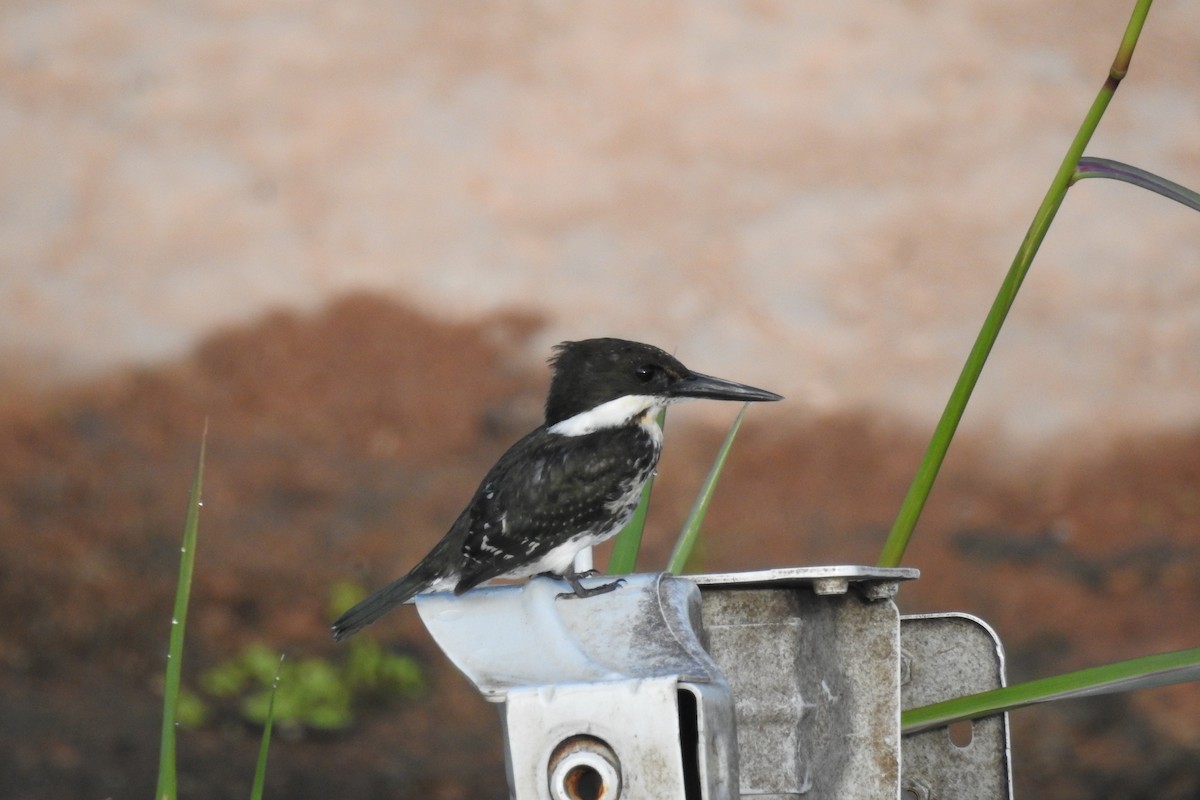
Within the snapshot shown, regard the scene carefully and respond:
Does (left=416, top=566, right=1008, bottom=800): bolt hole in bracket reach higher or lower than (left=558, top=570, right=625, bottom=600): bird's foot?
lower

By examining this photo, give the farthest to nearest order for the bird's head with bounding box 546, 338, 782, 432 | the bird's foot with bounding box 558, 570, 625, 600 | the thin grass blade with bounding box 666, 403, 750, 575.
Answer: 1. the bird's head with bounding box 546, 338, 782, 432
2. the thin grass blade with bounding box 666, 403, 750, 575
3. the bird's foot with bounding box 558, 570, 625, 600

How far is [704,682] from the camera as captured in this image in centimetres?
65

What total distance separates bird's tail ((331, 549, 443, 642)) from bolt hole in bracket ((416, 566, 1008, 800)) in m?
0.68

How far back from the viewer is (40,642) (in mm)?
2805

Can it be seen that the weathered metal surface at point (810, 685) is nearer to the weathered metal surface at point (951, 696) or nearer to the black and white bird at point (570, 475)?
the weathered metal surface at point (951, 696)

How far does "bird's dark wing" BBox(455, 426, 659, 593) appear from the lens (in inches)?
61.7

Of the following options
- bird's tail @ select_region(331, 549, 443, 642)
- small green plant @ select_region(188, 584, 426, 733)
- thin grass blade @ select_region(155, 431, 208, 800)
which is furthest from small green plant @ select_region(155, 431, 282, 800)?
small green plant @ select_region(188, 584, 426, 733)

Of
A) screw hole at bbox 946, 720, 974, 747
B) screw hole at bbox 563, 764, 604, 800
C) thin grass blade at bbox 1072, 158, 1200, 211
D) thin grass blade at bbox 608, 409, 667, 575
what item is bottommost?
screw hole at bbox 946, 720, 974, 747

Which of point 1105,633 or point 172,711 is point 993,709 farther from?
point 1105,633

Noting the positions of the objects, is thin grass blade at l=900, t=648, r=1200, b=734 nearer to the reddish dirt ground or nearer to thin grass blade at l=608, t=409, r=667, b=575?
thin grass blade at l=608, t=409, r=667, b=575

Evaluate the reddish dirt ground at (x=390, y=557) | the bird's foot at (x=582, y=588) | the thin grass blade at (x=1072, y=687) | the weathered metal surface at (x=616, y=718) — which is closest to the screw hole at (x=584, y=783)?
the weathered metal surface at (x=616, y=718)

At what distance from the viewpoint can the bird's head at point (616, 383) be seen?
1628 mm

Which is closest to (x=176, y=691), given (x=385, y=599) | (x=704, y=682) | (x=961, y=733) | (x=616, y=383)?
(x=385, y=599)

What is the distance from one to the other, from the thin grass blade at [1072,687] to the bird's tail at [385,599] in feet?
2.30
